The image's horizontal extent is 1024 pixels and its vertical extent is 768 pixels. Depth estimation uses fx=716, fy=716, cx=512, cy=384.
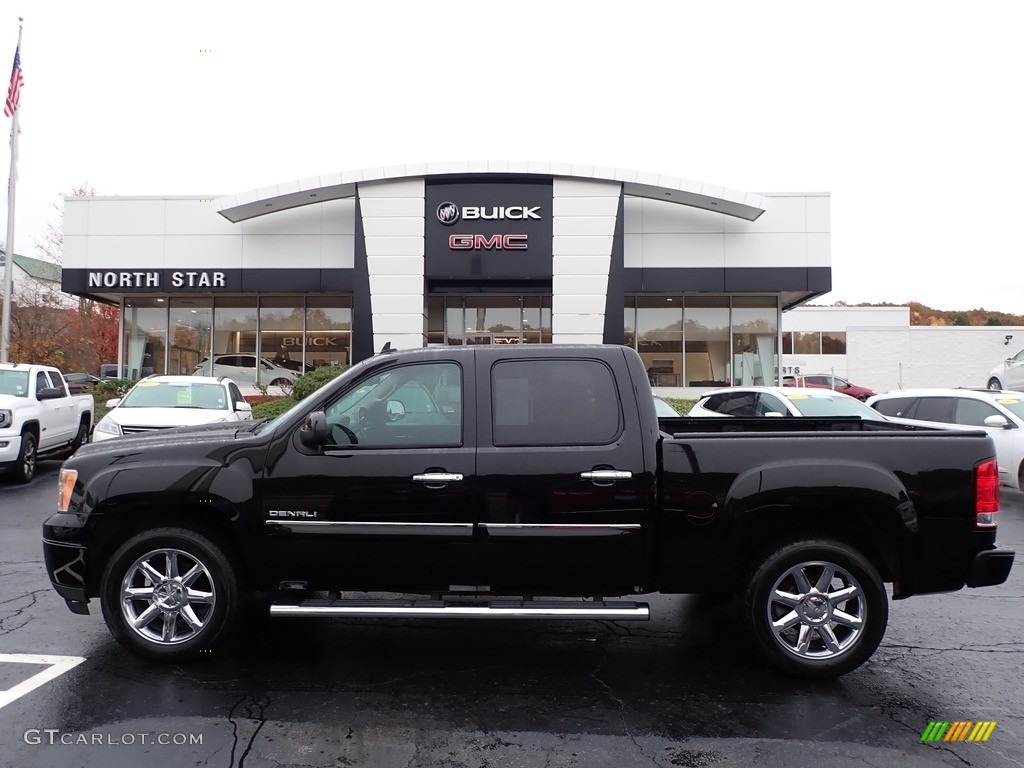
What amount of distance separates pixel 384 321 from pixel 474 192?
Answer: 457 centimetres

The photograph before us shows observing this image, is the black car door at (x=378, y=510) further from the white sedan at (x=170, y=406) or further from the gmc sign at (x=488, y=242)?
the gmc sign at (x=488, y=242)

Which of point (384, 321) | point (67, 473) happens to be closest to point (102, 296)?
point (384, 321)

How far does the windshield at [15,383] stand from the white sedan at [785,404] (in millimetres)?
11476

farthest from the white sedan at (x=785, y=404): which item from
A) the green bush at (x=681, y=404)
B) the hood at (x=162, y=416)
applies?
the hood at (x=162, y=416)

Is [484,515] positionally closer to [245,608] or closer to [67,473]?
[245,608]

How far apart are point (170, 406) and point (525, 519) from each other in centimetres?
908

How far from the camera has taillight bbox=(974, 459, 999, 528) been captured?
164 inches

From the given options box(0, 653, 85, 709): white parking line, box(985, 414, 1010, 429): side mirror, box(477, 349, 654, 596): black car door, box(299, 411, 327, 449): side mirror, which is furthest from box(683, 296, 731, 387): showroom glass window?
box(0, 653, 85, 709): white parking line

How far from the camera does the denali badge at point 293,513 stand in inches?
167

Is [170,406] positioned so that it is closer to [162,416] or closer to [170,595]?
[162,416]

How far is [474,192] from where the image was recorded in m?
20.8

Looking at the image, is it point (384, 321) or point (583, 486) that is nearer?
point (583, 486)

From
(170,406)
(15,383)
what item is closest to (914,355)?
(170,406)

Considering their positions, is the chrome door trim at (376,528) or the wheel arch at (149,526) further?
the wheel arch at (149,526)
